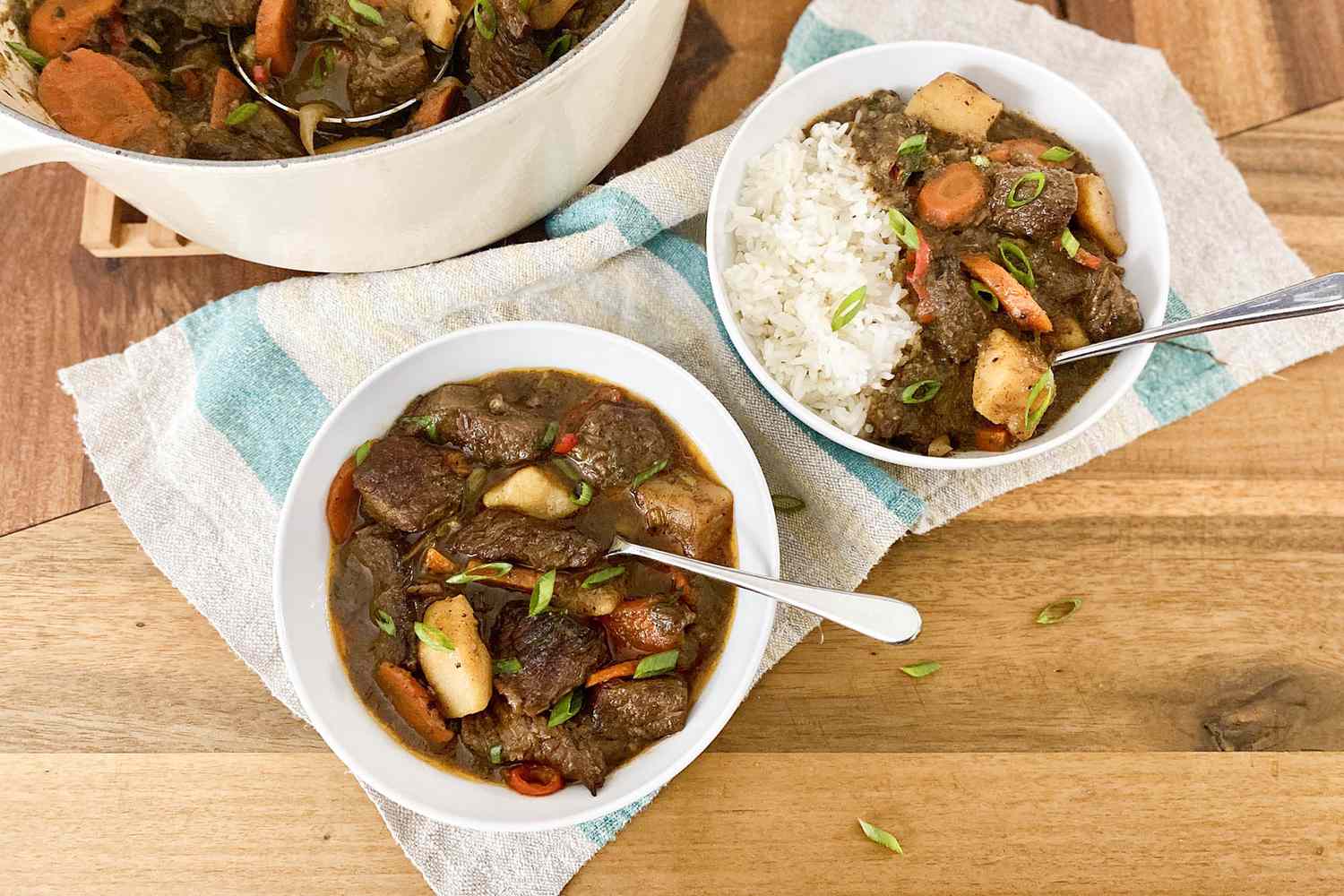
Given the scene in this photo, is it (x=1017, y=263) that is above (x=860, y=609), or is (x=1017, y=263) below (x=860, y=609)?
above

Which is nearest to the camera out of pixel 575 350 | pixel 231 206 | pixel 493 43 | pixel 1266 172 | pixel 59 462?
pixel 231 206

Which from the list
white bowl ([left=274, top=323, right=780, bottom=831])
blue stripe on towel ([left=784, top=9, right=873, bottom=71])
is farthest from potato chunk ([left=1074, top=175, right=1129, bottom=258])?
white bowl ([left=274, top=323, right=780, bottom=831])

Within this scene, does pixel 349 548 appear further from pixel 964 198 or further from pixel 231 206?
pixel 964 198

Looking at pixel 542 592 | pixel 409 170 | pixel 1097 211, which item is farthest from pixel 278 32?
pixel 1097 211

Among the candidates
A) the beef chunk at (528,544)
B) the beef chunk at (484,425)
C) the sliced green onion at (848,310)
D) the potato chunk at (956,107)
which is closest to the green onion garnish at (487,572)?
the beef chunk at (528,544)

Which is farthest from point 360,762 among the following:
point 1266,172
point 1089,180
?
→ point 1266,172

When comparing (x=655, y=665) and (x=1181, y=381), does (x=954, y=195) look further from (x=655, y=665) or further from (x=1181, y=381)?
(x=655, y=665)

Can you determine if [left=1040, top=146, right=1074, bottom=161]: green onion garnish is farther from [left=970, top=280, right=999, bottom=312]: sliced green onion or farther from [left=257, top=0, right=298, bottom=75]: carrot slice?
[left=257, top=0, right=298, bottom=75]: carrot slice
